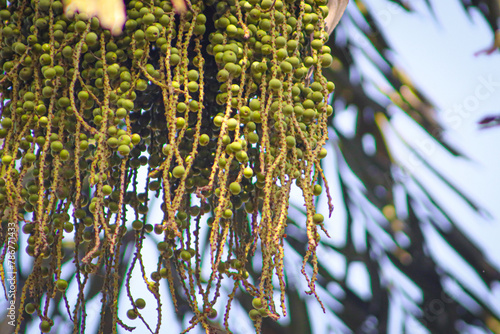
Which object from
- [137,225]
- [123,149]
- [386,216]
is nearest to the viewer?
[123,149]

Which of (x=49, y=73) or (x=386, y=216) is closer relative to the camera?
(x=49, y=73)

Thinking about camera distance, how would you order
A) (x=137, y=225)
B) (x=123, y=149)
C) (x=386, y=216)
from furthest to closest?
(x=386, y=216) → (x=137, y=225) → (x=123, y=149)

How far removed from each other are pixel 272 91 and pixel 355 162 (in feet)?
2.45

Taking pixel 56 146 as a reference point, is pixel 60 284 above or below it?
below

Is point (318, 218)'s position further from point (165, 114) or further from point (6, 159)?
point (6, 159)

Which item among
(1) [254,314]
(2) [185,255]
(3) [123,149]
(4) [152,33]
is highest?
(4) [152,33]

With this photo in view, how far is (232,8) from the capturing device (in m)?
0.66

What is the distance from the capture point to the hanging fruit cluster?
1.99ft

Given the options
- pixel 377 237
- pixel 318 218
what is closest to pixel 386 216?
pixel 377 237

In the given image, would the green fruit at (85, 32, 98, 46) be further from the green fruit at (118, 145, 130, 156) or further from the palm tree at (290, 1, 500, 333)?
the palm tree at (290, 1, 500, 333)

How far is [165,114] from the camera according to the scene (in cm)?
65

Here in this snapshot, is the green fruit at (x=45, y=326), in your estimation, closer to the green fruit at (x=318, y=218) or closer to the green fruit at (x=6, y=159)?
the green fruit at (x=6, y=159)

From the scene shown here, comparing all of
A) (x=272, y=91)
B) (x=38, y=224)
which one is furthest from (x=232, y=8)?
(x=38, y=224)

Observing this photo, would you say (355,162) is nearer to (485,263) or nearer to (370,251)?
(370,251)
